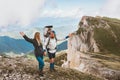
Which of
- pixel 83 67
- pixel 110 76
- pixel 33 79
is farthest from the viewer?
pixel 83 67

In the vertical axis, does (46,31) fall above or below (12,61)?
above

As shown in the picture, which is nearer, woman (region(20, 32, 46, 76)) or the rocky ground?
woman (region(20, 32, 46, 76))

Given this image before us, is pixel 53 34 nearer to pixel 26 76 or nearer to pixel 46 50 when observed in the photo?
pixel 46 50

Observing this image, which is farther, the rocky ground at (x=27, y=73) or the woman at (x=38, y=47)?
the rocky ground at (x=27, y=73)

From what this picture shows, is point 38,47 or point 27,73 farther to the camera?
point 27,73

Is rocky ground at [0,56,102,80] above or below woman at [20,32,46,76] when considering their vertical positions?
below

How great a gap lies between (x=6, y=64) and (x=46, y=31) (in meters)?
6.31

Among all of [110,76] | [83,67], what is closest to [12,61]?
[110,76]

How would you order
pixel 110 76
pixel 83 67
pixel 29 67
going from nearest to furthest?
pixel 29 67 → pixel 110 76 → pixel 83 67

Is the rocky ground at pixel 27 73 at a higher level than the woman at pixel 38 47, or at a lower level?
lower

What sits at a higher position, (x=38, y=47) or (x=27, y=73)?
(x=38, y=47)

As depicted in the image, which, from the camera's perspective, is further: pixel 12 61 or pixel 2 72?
pixel 12 61

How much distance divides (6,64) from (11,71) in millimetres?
2312

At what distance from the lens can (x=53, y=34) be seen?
3269 centimetres
